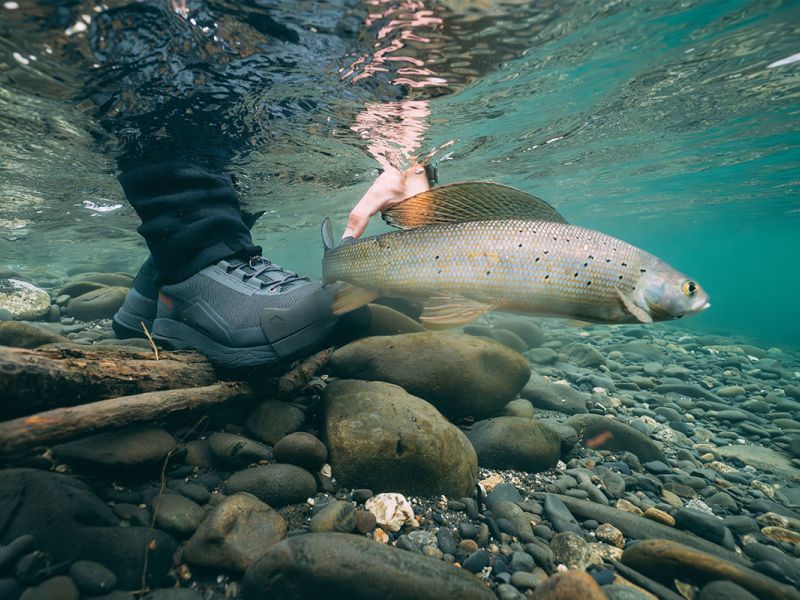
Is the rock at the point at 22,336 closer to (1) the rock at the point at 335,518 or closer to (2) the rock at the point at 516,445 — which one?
(1) the rock at the point at 335,518

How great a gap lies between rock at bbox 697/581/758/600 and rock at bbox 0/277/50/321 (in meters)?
8.89

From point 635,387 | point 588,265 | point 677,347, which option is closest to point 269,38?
point 588,265

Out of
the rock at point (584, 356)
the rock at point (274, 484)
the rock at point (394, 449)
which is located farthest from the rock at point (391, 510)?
the rock at point (584, 356)

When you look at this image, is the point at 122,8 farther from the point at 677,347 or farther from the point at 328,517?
the point at 677,347

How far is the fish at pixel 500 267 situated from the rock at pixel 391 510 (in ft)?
3.68

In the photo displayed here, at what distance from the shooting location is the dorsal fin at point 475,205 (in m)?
2.44

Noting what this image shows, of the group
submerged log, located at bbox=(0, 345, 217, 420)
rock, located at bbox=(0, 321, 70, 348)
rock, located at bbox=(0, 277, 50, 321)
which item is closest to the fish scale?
submerged log, located at bbox=(0, 345, 217, 420)

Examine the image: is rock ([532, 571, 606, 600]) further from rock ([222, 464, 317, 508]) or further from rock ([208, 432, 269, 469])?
rock ([208, 432, 269, 469])

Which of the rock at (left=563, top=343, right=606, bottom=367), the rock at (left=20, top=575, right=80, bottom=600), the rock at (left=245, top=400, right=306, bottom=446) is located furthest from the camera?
the rock at (left=563, top=343, right=606, bottom=367)

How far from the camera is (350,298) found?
2557 mm

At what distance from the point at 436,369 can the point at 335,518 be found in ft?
5.56

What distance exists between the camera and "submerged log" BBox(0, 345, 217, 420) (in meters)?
1.38

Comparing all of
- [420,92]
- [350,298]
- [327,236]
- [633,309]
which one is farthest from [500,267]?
[420,92]

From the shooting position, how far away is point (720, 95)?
31.4 ft
